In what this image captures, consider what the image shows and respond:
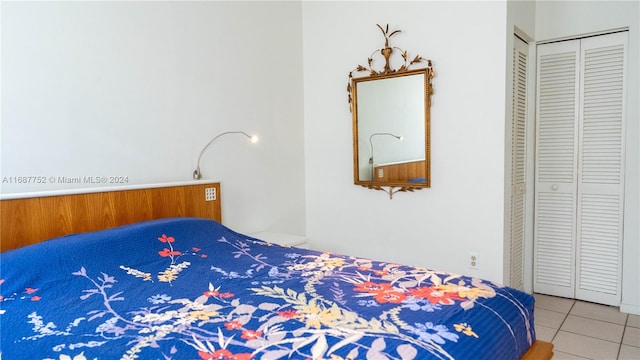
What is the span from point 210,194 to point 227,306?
1349mm

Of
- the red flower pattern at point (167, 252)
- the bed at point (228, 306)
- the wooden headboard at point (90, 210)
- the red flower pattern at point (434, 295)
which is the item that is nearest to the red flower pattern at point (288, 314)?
the bed at point (228, 306)

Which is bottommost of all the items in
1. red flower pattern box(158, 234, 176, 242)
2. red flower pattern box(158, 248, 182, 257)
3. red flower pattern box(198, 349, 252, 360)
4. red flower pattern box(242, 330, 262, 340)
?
red flower pattern box(198, 349, 252, 360)

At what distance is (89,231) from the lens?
209cm

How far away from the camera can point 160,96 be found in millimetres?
2514

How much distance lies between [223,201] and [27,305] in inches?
60.5

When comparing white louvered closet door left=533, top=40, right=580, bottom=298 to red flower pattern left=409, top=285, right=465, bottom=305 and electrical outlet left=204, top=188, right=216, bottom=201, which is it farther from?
electrical outlet left=204, top=188, right=216, bottom=201

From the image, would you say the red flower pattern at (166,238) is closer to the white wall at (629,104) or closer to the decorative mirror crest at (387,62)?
the decorative mirror crest at (387,62)

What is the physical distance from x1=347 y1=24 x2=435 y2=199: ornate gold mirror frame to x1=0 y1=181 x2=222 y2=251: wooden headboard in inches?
50.9

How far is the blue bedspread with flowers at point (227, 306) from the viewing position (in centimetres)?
115

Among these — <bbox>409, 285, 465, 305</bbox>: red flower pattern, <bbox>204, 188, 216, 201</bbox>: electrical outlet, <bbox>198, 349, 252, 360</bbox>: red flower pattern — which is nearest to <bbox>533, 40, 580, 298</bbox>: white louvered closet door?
<bbox>409, 285, 465, 305</bbox>: red flower pattern

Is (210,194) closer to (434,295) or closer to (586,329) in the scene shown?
(434,295)

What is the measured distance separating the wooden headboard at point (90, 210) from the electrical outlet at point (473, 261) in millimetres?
1788

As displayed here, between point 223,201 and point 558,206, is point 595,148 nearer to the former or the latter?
point 558,206

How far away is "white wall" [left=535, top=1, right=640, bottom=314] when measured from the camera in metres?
2.78
